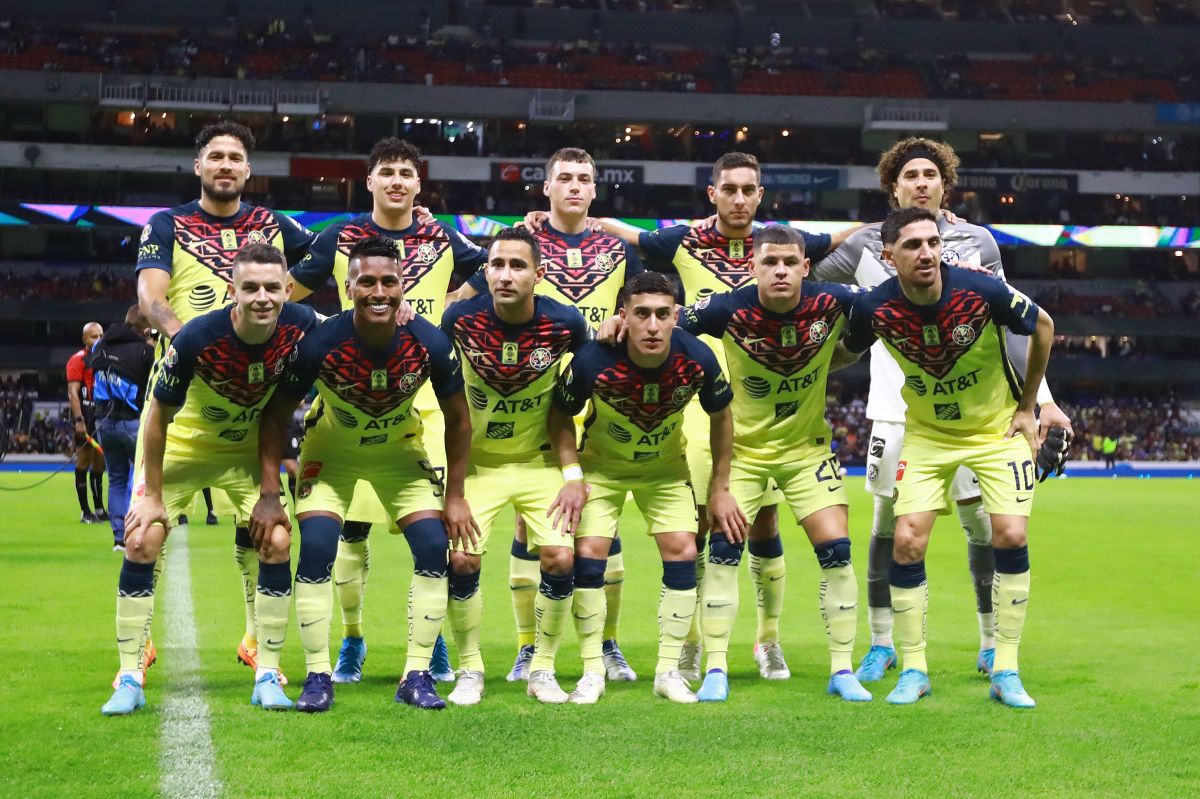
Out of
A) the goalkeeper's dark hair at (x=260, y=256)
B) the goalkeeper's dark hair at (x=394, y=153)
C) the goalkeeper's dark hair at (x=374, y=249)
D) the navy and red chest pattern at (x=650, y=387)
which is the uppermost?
the goalkeeper's dark hair at (x=394, y=153)

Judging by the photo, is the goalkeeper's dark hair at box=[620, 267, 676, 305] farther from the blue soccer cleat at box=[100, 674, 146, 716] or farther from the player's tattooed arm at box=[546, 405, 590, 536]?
the blue soccer cleat at box=[100, 674, 146, 716]

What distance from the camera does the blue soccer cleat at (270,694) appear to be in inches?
233

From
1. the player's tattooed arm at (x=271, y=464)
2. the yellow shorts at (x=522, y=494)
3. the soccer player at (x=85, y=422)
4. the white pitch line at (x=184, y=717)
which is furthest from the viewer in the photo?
the soccer player at (x=85, y=422)

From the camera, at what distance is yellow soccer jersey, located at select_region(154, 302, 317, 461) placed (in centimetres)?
605

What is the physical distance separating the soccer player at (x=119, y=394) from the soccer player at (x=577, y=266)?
5500 millimetres

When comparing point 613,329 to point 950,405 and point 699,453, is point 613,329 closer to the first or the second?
point 699,453

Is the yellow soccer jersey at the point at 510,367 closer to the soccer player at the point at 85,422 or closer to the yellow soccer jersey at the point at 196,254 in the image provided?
the yellow soccer jersey at the point at 196,254

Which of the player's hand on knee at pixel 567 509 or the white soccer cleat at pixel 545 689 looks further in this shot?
the player's hand on knee at pixel 567 509

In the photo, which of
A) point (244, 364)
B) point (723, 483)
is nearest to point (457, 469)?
point (244, 364)

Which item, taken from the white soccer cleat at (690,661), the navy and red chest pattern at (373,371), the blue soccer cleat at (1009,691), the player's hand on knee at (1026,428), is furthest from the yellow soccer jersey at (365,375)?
the blue soccer cleat at (1009,691)

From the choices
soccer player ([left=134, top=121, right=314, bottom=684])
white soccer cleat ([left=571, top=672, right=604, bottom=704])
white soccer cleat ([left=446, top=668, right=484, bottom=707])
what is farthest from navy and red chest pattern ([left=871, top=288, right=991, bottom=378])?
soccer player ([left=134, top=121, right=314, bottom=684])

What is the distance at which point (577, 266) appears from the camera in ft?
24.8

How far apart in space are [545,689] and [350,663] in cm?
115

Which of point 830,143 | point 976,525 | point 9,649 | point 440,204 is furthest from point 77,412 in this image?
point 830,143
